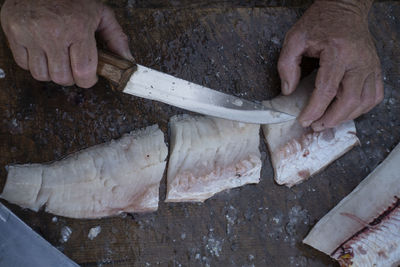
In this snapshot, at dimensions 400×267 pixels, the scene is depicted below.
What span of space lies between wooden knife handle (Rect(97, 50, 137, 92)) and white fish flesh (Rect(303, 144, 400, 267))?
160 centimetres

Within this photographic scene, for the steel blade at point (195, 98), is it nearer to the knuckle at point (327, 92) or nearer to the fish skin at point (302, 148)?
the fish skin at point (302, 148)

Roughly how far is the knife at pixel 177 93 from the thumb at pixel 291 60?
236 millimetres

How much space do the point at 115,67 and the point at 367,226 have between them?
1965 millimetres

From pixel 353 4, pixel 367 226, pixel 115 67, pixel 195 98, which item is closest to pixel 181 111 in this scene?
pixel 195 98

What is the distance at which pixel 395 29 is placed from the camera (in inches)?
120

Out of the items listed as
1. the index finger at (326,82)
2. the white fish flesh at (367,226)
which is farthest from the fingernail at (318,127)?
the white fish flesh at (367,226)

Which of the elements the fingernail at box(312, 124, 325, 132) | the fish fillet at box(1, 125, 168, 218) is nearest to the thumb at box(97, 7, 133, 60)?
the fish fillet at box(1, 125, 168, 218)

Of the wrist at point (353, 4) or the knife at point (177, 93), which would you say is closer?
the knife at point (177, 93)

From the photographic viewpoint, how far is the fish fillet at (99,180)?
7.38 ft

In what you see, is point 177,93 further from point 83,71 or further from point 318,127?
point 318,127

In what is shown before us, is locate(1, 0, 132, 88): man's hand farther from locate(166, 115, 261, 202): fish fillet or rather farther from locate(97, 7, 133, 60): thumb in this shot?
locate(166, 115, 261, 202): fish fillet

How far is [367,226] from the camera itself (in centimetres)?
261

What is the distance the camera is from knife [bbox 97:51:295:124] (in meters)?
2.17

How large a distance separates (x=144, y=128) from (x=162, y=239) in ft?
2.41
